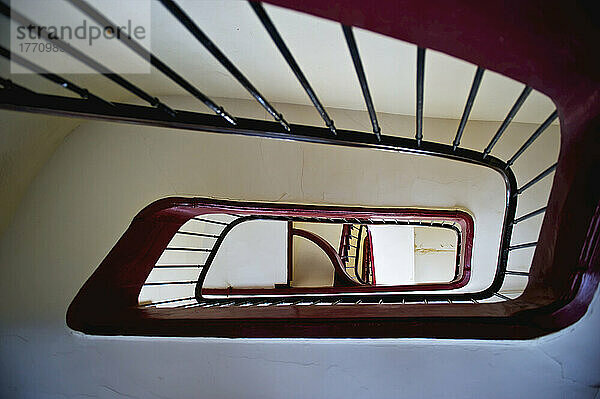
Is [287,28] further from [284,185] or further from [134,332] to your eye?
[134,332]

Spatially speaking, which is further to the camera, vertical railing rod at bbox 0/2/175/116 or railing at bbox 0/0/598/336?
railing at bbox 0/0/598/336

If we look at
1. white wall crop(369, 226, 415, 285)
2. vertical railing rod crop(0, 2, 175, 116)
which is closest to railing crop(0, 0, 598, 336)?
vertical railing rod crop(0, 2, 175, 116)

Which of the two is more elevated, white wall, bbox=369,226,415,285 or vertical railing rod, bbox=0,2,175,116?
vertical railing rod, bbox=0,2,175,116

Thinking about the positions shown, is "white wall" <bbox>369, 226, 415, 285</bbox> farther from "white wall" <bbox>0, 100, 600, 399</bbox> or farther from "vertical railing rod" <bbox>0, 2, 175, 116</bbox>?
"vertical railing rod" <bbox>0, 2, 175, 116</bbox>

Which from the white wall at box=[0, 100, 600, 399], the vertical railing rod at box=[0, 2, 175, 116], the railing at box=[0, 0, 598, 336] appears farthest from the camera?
the white wall at box=[0, 100, 600, 399]

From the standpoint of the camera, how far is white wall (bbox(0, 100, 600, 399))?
48.1 inches

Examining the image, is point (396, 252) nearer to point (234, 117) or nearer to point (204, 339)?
point (204, 339)

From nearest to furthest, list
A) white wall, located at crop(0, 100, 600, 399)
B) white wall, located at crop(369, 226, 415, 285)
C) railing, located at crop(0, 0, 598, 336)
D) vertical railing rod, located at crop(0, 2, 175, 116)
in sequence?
vertical railing rod, located at crop(0, 2, 175, 116) < railing, located at crop(0, 0, 598, 336) < white wall, located at crop(0, 100, 600, 399) < white wall, located at crop(369, 226, 415, 285)

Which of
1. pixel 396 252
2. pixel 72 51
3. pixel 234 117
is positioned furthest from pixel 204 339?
pixel 396 252

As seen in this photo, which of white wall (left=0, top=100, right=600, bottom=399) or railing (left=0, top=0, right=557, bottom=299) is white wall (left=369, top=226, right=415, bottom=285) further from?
railing (left=0, top=0, right=557, bottom=299)

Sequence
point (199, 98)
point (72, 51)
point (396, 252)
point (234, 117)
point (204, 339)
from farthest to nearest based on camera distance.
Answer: point (396, 252), point (204, 339), point (234, 117), point (199, 98), point (72, 51)

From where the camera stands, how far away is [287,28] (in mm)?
2141

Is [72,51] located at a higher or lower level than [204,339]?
higher

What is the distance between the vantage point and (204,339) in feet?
4.68
